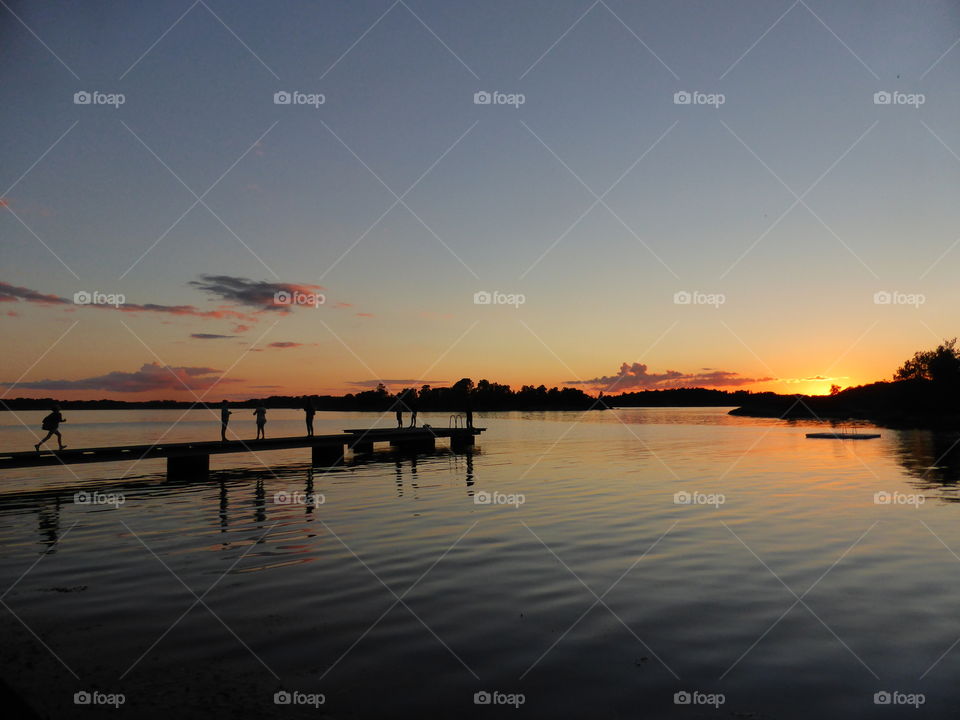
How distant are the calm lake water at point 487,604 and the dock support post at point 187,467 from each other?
717 cm

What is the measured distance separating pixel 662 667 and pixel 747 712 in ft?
4.47

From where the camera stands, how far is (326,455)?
40.4 meters

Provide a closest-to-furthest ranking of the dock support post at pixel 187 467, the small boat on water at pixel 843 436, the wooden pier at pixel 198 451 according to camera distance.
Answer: the wooden pier at pixel 198 451 → the dock support post at pixel 187 467 → the small boat on water at pixel 843 436

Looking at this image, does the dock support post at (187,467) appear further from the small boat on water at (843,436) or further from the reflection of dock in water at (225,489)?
the small boat on water at (843,436)

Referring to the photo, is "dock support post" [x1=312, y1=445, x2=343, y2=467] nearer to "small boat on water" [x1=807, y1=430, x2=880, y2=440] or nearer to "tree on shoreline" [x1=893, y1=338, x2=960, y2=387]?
"small boat on water" [x1=807, y1=430, x2=880, y2=440]

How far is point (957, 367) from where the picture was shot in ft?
364

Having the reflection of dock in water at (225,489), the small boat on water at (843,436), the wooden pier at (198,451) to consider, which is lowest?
the small boat on water at (843,436)

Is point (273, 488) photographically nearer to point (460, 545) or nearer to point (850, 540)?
point (460, 545)

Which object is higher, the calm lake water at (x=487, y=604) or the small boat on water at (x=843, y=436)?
the calm lake water at (x=487, y=604)

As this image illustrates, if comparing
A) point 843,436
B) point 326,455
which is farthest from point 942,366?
point 326,455

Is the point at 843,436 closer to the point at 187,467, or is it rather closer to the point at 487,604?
the point at 187,467

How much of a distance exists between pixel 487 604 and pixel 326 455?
1225 inches

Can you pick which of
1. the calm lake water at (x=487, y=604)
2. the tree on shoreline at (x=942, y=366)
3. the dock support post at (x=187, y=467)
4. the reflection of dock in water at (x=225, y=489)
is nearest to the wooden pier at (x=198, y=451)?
the dock support post at (x=187, y=467)

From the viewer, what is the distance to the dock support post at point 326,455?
130 ft
